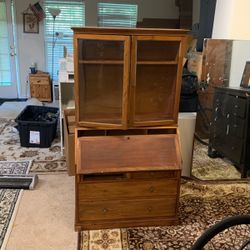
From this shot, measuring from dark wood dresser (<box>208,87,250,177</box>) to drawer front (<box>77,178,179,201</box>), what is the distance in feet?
3.48

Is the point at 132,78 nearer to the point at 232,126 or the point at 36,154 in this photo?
the point at 232,126

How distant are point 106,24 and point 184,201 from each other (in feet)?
15.3

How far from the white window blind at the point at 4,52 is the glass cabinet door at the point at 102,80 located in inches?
188

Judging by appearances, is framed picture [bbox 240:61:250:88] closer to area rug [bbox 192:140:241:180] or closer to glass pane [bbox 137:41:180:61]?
area rug [bbox 192:140:241:180]

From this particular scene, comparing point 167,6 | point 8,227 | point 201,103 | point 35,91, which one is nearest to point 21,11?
point 35,91

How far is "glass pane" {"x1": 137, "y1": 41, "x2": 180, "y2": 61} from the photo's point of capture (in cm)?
183

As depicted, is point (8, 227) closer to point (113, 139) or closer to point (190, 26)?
point (113, 139)

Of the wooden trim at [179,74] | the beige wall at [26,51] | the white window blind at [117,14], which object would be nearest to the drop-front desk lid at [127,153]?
the wooden trim at [179,74]

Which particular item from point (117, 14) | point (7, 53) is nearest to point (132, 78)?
point (117, 14)

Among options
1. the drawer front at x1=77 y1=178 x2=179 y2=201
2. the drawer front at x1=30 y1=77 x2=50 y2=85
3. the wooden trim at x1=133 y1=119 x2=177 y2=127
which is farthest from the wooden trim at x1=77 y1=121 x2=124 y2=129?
the drawer front at x1=30 y1=77 x2=50 y2=85

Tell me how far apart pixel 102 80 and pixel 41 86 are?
171 inches

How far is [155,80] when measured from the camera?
1.96 m

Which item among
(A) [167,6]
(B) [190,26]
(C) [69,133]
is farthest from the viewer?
(A) [167,6]

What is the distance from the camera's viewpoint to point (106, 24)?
235 inches
